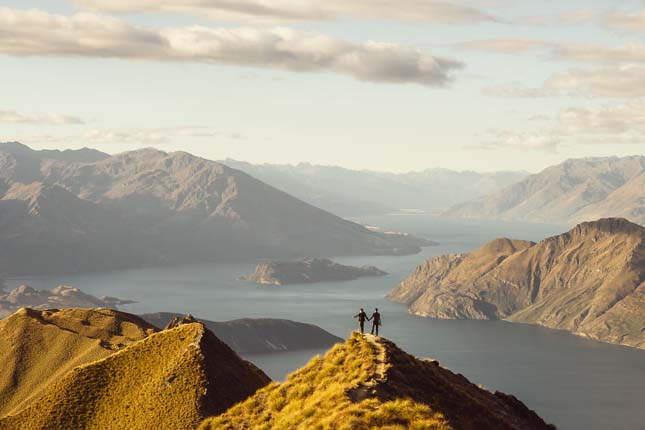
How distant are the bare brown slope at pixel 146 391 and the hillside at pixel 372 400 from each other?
37.4ft

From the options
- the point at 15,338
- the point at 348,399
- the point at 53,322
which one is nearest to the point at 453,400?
the point at 348,399

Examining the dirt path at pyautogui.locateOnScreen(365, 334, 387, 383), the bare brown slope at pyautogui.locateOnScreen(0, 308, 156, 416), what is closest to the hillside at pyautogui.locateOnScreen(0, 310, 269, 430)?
the dirt path at pyautogui.locateOnScreen(365, 334, 387, 383)

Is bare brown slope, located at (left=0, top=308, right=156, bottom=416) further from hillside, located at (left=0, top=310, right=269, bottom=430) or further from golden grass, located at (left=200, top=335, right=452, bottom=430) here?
golden grass, located at (left=200, top=335, right=452, bottom=430)

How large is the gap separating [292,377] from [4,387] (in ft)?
367

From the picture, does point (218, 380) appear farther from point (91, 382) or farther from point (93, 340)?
point (93, 340)

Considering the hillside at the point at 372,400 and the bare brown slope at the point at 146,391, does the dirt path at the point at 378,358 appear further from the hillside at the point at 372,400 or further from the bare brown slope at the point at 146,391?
the bare brown slope at the point at 146,391

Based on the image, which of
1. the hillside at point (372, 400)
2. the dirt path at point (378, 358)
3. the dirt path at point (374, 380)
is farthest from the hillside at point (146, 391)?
the dirt path at point (374, 380)

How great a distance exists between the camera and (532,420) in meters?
76.5

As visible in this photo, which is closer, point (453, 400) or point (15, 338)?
point (453, 400)

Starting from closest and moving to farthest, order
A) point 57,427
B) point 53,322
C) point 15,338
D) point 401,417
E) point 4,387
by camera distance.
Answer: point 401,417
point 57,427
point 4,387
point 15,338
point 53,322

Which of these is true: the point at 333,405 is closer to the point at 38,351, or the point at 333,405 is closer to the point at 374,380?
the point at 374,380

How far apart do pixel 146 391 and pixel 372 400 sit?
3770 cm

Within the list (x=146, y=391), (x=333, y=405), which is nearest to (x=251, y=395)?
(x=146, y=391)

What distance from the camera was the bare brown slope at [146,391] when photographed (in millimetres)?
86062
